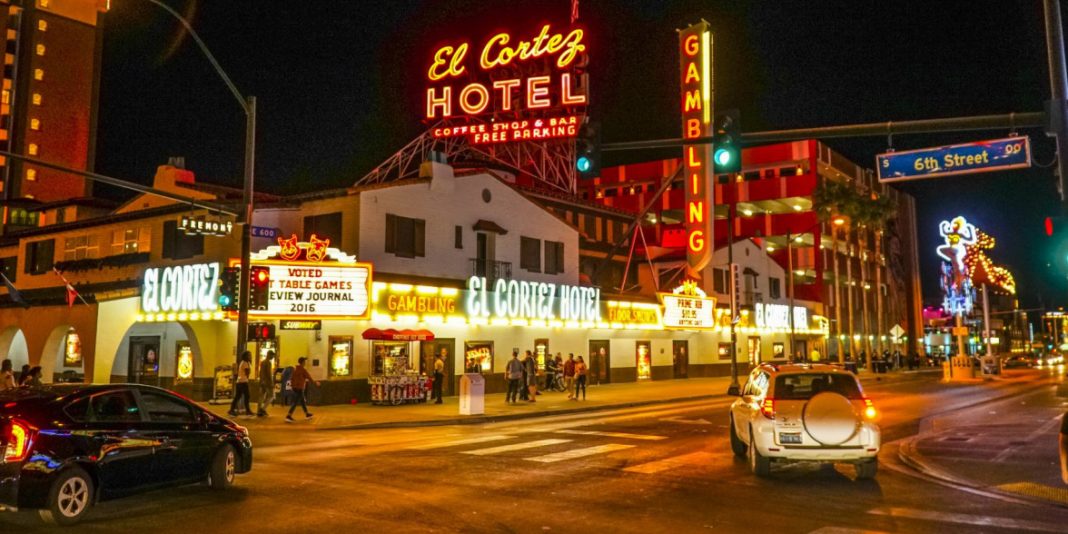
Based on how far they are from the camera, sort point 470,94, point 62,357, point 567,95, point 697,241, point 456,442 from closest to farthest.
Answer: point 456,442 < point 62,357 < point 697,241 < point 567,95 < point 470,94

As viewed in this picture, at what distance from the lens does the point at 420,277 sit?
29344mm

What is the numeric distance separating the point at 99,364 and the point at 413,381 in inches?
501

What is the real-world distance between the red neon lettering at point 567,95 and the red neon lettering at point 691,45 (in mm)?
6246

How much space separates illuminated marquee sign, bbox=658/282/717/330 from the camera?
40656mm

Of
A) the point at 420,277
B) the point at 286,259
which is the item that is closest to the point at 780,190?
the point at 420,277

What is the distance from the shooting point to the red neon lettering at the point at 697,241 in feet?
139

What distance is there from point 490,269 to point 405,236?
470 cm

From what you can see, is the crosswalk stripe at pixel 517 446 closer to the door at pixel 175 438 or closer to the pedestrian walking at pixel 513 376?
the door at pixel 175 438

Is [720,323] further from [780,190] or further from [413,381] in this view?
[780,190]

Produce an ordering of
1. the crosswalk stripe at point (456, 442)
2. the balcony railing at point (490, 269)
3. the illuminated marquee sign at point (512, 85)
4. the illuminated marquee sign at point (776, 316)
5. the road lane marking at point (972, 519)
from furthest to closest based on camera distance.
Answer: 1. the illuminated marquee sign at point (776, 316)
2. the illuminated marquee sign at point (512, 85)
3. the balcony railing at point (490, 269)
4. the crosswalk stripe at point (456, 442)
5. the road lane marking at point (972, 519)

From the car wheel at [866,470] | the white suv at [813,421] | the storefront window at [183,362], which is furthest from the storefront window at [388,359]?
the car wheel at [866,470]

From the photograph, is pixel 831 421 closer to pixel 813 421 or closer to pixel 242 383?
pixel 813 421

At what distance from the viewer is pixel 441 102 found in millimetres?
48219

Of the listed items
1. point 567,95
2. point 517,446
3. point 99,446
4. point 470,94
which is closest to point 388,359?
point 517,446
